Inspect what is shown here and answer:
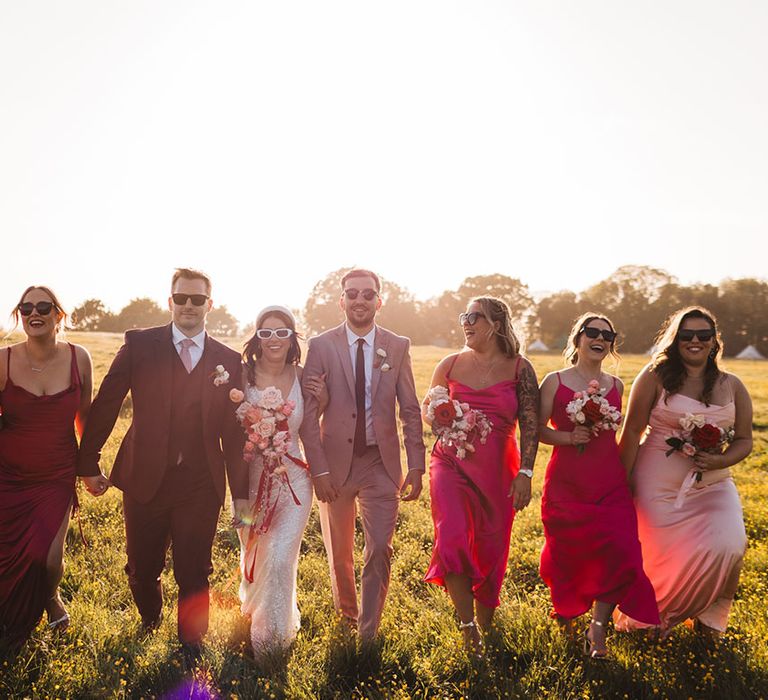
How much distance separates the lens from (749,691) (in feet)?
15.6

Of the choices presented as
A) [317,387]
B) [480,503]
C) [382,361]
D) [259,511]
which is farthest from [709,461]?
[259,511]

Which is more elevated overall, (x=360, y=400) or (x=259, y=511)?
(x=360, y=400)

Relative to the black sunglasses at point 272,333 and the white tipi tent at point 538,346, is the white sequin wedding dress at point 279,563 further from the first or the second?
the white tipi tent at point 538,346

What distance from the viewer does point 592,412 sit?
5703mm

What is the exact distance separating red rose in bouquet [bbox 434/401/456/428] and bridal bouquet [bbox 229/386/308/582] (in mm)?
1413

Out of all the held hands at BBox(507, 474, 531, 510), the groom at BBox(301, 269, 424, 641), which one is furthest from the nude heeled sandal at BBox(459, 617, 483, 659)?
the held hands at BBox(507, 474, 531, 510)

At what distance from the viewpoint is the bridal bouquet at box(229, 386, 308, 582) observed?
5.55 metres

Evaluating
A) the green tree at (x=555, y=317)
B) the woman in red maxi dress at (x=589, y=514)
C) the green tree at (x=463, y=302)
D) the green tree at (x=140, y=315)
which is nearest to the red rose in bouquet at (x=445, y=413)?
the woman in red maxi dress at (x=589, y=514)

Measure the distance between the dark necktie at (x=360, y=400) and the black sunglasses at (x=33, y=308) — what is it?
119 inches

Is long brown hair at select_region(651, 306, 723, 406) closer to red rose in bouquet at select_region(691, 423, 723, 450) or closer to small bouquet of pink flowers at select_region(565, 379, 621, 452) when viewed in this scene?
red rose in bouquet at select_region(691, 423, 723, 450)

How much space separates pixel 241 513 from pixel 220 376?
133cm

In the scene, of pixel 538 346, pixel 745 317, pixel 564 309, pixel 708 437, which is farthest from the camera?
pixel 564 309

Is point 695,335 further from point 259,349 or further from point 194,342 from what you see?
point 194,342

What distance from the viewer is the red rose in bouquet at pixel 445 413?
572 cm
